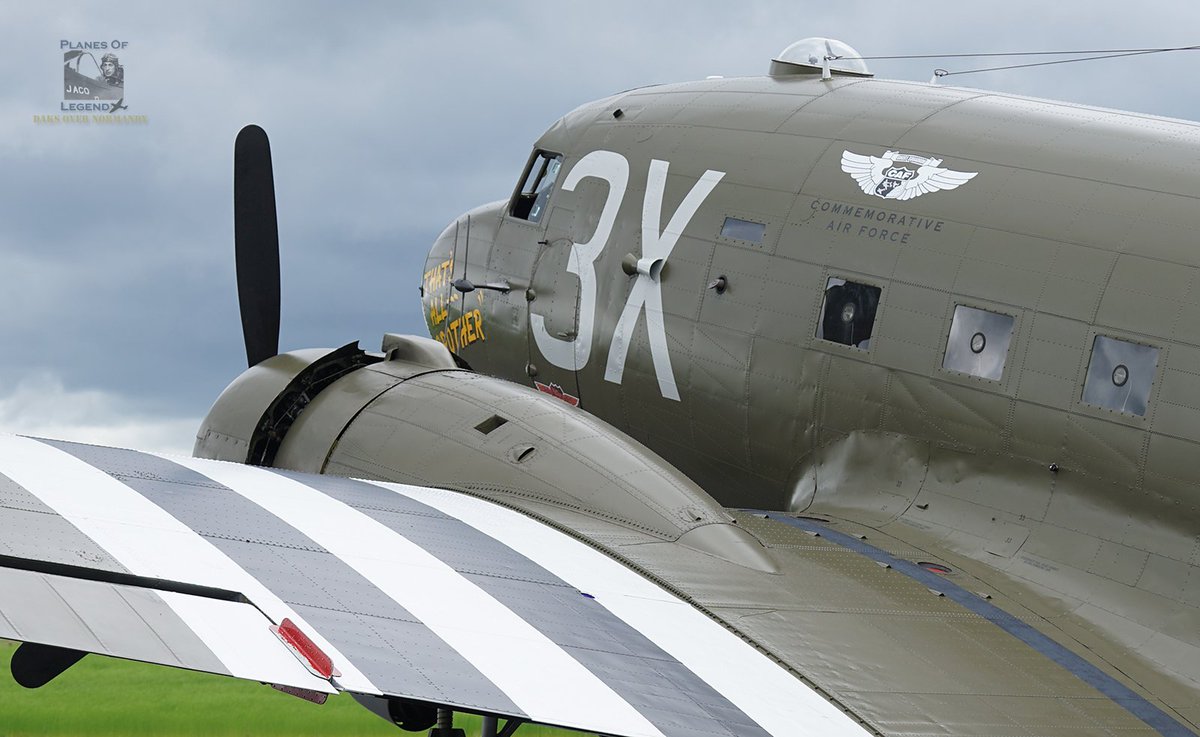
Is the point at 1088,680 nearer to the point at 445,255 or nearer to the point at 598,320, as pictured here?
the point at 598,320

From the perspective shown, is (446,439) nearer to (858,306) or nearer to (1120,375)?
(858,306)

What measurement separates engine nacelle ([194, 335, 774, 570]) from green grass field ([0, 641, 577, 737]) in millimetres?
4280

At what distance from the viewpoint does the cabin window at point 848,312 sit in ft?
31.4

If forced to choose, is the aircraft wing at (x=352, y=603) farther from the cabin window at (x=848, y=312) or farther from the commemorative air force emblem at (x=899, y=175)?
the commemorative air force emblem at (x=899, y=175)

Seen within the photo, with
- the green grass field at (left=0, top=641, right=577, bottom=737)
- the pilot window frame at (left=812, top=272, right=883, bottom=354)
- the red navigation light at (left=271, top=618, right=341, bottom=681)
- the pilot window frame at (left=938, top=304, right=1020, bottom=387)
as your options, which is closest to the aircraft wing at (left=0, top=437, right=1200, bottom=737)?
the red navigation light at (left=271, top=618, right=341, bottom=681)

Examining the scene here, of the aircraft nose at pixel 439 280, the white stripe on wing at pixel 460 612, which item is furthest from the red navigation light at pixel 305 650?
the aircraft nose at pixel 439 280

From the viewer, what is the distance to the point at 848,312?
9695 mm

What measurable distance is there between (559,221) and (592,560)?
18.6ft

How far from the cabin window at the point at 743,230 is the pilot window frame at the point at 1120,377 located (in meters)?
2.71

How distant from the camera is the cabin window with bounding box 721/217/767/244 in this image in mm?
10344

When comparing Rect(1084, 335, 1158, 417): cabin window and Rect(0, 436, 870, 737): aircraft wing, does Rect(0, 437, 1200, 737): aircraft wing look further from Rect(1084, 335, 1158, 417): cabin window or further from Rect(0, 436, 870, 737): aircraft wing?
Rect(1084, 335, 1158, 417): cabin window

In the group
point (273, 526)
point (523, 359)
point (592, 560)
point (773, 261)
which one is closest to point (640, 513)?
point (592, 560)

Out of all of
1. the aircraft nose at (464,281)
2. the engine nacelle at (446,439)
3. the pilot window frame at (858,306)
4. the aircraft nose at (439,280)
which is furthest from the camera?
the aircraft nose at (439,280)

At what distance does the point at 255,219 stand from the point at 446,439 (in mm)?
3038
